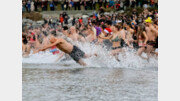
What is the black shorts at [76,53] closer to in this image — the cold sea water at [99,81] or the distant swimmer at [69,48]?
the distant swimmer at [69,48]

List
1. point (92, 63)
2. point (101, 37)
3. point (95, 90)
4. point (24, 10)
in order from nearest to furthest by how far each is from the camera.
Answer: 1. point (95, 90)
2. point (92, 63)
3. point (101, 37)
4. point (24, 10)

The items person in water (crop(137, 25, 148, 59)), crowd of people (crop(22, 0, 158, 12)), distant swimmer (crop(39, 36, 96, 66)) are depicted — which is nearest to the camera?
distant swimmer (crop(39, 36, 96, 66))

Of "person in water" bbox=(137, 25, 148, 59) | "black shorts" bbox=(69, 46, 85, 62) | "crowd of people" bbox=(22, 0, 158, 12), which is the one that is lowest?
"black shorts" bbox=(69, 46, 85, 62)

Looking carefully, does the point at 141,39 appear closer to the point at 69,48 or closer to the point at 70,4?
the point at 69,48

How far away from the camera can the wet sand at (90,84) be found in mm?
8430

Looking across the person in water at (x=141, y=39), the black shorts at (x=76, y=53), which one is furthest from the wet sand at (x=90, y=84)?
the person in water at (x=141, y=39)

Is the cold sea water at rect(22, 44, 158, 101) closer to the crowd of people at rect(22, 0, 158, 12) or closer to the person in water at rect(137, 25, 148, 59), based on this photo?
the person in water at rect(137, 25, 148, 59)

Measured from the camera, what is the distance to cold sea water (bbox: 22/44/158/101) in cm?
852

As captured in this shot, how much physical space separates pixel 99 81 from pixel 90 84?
49 cm

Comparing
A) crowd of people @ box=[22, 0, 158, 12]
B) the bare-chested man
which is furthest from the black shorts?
crowd of people @ box=[22, 0, 158, 12]
